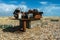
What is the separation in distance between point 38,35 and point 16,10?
489 cm

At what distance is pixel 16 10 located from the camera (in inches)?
943

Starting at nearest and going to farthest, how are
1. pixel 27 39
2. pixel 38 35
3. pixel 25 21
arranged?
1. pixel 27 39
2. pixel 38 35
3. pixel 25 21

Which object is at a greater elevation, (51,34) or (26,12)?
(26,12)

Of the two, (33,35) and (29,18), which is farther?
(29,18)

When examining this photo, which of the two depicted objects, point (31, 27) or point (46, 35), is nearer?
point (46, 35)

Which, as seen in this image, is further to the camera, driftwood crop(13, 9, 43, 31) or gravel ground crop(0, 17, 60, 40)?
driftwood crop(13, 9, 43, 31)

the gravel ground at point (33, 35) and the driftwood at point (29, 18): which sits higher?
the driftwood at point (29, 18)

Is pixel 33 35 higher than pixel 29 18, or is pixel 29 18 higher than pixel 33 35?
pixel 29 18

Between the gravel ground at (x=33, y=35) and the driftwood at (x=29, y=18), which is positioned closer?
the gravel ground at (x=33, y=35)

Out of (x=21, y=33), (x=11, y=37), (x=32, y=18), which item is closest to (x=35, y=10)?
(x=32, y=18)

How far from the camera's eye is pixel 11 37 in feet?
67.2

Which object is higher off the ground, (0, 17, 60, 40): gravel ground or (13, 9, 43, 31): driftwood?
(13, 9, 43, 31): driftwood

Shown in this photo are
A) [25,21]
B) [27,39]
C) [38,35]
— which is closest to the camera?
[27,39]

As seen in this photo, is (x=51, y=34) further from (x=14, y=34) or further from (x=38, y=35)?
(x=14, y=34)
